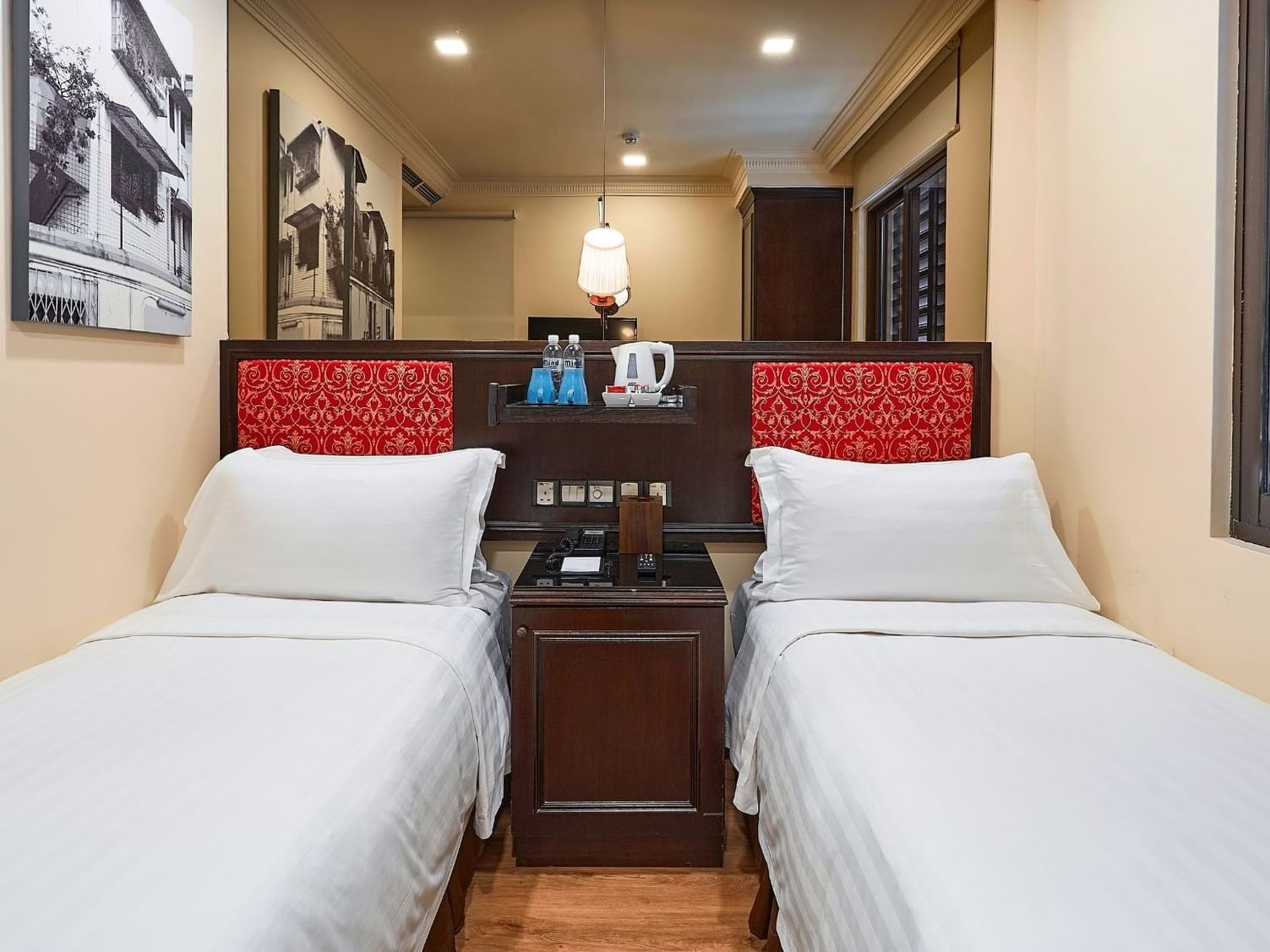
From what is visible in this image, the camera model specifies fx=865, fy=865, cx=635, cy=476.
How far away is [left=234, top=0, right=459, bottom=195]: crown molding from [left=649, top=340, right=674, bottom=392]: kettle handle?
2.74 feet

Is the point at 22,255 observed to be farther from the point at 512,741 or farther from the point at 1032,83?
the point at 1032,83

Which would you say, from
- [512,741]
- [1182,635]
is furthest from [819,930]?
[1182,635]

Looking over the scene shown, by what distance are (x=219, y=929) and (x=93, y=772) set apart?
0.45 meters

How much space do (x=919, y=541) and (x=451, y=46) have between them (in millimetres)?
1930

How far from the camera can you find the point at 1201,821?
1075mm

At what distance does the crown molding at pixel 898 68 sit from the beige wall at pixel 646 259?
402 millimetres

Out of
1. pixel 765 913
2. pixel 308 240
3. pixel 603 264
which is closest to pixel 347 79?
pixel 308 240

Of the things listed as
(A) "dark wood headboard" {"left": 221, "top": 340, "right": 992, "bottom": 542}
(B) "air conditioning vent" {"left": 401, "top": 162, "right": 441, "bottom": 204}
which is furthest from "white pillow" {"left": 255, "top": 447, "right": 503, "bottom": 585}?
(B) "air conditioning vent" {"left": 401, "top": 162, "right": 441, "bottom": 204}

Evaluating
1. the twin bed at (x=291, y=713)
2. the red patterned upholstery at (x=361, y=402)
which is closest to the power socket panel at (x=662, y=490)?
the twin bed at (x=291, y=713)

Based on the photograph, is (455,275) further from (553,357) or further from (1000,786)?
(1000,786)

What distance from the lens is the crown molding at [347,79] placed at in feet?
8.34

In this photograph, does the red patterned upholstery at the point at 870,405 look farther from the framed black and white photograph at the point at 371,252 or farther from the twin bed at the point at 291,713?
the framed black and white photograph at the point at 371,252

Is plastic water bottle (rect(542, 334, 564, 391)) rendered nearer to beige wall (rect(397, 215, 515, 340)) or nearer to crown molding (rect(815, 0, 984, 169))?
beige wall (rect(397, 215, 515, 340))

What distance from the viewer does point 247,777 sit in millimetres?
1191
